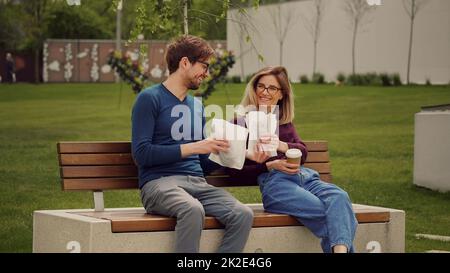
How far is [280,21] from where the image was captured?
53.6 meters

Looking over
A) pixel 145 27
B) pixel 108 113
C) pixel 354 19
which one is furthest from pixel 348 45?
pixel 145 27

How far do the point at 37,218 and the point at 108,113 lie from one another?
22.5 metres

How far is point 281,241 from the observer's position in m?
7.04

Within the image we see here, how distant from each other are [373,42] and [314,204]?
37.9 metres

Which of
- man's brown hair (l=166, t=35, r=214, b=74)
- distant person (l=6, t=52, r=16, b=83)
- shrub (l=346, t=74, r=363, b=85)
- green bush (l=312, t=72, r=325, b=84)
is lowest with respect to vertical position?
distant person (l=6, t=52, r=16, b=83)

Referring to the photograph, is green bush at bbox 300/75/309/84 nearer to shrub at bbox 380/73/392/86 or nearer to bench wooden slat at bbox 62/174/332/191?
shrub at bbox 380/73/392/86

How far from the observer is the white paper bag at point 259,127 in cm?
714

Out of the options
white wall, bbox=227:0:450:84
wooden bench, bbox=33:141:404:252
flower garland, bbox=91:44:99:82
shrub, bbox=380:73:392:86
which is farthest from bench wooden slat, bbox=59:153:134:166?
flower garland, bbox=91:44:99:82

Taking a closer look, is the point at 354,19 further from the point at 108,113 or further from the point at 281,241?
the point at 281,241

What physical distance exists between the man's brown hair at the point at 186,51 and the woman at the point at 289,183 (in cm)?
52

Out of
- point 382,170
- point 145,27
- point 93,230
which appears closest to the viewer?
point 93,230

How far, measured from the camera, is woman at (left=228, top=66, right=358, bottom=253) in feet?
22.5

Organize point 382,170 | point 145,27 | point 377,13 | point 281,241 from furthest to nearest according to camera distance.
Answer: point 377,13 < point 382,170 < point 145,27 < point 281,241

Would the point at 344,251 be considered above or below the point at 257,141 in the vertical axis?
below
